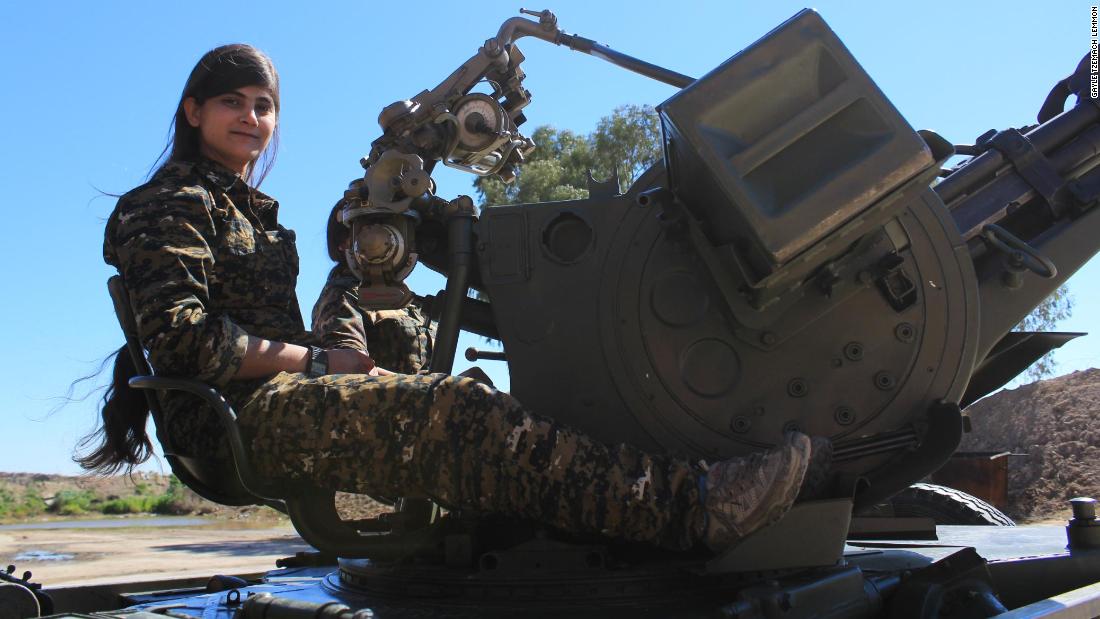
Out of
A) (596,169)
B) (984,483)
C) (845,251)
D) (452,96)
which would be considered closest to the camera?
(845,251)

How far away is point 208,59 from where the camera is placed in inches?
150

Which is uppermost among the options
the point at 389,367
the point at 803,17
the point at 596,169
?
the point at 596,169

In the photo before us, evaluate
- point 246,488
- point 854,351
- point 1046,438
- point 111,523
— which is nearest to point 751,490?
point 854,351

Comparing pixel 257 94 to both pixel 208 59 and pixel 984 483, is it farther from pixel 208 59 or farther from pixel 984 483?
pixel 984 483

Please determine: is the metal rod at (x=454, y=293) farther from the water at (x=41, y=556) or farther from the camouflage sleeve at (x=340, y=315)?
the water at (x=41, y=556)

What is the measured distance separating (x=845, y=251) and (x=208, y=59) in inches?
86.9

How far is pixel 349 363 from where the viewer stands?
3.35m

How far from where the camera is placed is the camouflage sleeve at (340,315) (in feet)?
13.2

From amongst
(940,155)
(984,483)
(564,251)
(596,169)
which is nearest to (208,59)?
(564,251)

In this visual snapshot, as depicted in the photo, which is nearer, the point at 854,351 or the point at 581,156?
the point at 854,351

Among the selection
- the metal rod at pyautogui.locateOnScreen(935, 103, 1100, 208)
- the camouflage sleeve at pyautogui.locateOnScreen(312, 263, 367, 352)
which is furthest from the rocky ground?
the camouflage sleeve at pyautogui.locateOnScreen(312, 263, 367, 352)

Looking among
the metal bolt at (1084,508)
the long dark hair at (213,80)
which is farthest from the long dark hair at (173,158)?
the metal bolt at (1084,508)

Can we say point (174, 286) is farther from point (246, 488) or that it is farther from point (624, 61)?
point (624, 61)

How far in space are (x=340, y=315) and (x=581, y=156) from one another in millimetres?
16712
